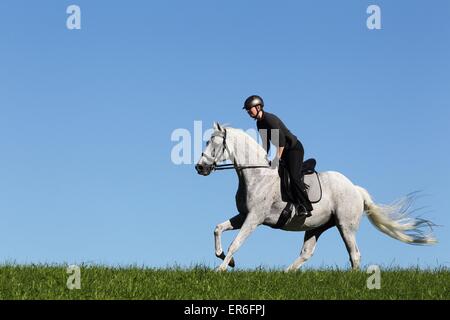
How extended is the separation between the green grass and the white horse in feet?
2.98

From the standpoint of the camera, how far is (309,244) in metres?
14.9

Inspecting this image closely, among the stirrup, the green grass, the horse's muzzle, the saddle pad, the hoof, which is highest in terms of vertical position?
the horse's muzzle

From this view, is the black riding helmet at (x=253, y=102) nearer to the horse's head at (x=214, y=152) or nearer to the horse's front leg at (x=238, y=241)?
the horse's head at (x=214, y=152)

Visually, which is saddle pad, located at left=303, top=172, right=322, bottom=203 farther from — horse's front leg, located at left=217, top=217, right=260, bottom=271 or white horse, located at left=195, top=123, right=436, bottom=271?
horse's front leg, located at left=217, top=217, right=260, bottom=271

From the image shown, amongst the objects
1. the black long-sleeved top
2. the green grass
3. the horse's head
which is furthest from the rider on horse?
the green grass

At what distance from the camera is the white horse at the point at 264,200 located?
13328mm

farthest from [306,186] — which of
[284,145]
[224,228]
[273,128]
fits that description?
[224,228]

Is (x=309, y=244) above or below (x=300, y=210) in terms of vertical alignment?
below

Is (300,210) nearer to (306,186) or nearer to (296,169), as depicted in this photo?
(306,186)

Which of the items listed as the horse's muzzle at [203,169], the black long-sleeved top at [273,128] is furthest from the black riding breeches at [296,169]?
the horse's muzzle at [203,169]

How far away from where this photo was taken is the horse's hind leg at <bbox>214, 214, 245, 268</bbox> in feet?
43.0

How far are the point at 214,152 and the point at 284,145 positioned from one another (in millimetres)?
1322
